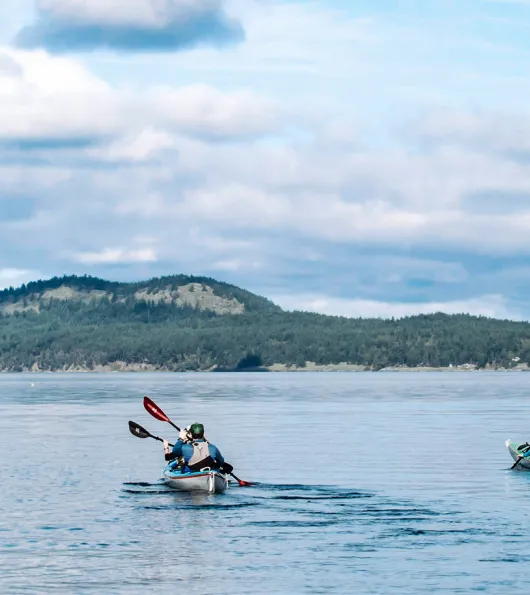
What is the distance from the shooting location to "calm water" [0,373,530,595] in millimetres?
33281

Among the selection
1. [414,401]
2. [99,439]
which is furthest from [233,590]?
[414,401]

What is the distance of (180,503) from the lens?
4872 centimetres

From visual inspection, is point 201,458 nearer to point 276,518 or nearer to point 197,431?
point 197,431

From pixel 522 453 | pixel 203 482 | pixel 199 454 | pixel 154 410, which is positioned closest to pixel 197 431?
pixel 199 454

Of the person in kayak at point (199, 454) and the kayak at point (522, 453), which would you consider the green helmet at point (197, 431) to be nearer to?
the person in kayak at point (199, 454)

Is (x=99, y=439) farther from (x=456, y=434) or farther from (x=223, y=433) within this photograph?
(x=456, y=434)

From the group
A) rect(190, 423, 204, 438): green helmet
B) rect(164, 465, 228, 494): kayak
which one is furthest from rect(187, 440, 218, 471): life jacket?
rect(190, 423, 204, 438): green helmet

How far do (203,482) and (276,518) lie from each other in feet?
25.8

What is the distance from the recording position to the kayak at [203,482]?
50844mm

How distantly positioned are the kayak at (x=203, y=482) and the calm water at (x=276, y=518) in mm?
591

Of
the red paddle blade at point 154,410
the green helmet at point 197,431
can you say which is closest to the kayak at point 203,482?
the green helmet at point 197,431

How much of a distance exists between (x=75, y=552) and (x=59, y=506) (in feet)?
36.6

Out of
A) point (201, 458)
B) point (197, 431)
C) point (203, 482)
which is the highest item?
point (197, 431)

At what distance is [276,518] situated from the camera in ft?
144
